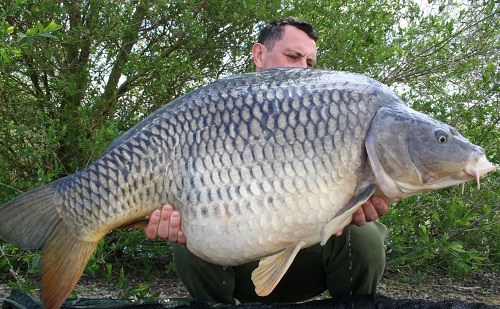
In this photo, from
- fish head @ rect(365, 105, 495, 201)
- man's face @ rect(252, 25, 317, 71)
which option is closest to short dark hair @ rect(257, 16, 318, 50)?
man's face @ rect(252, 25, 317, 71)

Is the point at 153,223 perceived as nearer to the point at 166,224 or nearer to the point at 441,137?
the point at 166,224

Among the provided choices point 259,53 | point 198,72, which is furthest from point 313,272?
point 198,72

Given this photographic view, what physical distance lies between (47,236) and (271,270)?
46cm

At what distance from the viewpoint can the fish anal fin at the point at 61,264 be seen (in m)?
1.21

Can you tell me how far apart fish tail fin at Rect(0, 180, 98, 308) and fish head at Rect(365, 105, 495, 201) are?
60 cm

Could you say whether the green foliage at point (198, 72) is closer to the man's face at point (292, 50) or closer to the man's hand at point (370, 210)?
the man's face at point (292, 50)

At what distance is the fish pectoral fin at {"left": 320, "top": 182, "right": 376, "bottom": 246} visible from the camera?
115 centimetres

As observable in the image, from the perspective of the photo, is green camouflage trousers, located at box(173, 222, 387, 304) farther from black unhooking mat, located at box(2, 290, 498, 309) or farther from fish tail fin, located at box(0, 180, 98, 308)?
fish tail fin, located at box(0, 180, 98, 308)

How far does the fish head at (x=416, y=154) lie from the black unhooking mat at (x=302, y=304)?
0.28 meters

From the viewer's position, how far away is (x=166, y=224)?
1.28 metres

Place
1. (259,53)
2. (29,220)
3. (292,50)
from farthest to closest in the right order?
(259,53) → (292,50) → (29,220)

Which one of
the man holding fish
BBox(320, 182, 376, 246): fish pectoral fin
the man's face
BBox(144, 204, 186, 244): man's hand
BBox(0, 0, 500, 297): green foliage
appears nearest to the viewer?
BBox(320, 182, 376, 246): fish pectoral fin

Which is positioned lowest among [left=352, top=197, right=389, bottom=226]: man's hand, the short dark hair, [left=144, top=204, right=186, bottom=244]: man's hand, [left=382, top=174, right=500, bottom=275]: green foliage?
[left=382, top=174, right=500, bottom=275]: green foliage

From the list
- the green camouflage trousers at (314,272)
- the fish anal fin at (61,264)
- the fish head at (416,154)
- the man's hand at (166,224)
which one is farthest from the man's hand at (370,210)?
the fish anal fin at (61,264)
